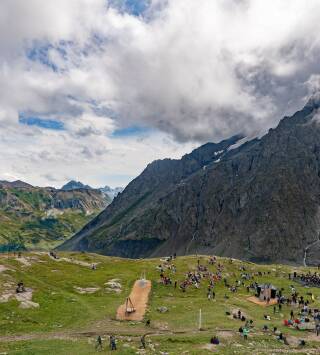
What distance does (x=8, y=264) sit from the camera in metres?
95.6

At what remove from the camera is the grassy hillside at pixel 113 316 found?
48688mm

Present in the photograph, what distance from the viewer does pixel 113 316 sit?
2613 inches

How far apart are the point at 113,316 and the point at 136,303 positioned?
1188 centimetres

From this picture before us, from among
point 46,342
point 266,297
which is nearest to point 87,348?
point 46,342

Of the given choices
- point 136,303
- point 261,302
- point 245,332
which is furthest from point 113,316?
point 261,302

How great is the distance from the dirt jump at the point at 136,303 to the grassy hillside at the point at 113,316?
5.03 ft

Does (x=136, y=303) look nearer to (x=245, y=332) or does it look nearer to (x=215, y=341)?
(x=245, y=332)

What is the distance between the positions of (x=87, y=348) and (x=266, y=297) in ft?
176

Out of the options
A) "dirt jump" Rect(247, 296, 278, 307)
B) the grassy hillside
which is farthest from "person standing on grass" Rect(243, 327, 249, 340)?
"dirt jump" Rect(247, 296, 278, 307)

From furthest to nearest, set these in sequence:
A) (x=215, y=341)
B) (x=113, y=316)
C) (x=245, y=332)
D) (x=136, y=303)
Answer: (x=136, y=303), (x=113, y=316), (x=245, y=332), (x=215, y=341)

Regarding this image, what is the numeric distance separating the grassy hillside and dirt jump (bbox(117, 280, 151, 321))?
5.03 ft

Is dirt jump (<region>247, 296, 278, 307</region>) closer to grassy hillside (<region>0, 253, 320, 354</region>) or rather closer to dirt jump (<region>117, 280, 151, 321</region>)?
grassy hillside (<region>0, 253, 320, 354</region>)

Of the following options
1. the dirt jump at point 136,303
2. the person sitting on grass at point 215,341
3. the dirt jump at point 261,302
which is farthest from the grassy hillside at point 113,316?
the dirt jump at point 261,302

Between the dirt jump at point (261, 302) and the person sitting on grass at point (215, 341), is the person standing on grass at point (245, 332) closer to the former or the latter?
the person sitting on grass at point (215, 341)
